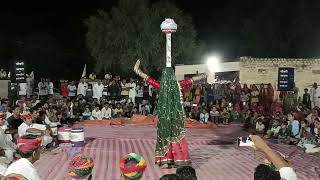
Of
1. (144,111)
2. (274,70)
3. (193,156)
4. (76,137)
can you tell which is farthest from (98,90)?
(193,156)

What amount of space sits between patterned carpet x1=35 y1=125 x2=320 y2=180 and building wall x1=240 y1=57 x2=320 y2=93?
7315mm

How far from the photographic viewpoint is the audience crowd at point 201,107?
13.0 m

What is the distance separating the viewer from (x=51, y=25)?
4116 centimetres

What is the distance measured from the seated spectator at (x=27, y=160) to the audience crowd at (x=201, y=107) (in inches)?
246

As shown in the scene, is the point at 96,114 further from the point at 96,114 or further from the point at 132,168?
the point at 132,168

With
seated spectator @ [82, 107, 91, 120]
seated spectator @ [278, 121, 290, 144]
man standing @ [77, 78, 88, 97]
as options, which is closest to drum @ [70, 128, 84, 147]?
seated spectator @ [278, 121, 290, 144]

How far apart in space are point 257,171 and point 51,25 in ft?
128

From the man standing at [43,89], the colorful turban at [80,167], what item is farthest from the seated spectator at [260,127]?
the colorful turban at [80,167]

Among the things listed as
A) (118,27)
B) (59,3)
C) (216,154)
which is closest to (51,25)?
(59,3)

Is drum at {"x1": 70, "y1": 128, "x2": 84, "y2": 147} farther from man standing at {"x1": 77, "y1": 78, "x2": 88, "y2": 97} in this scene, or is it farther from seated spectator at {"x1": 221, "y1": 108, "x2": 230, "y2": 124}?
man standing at {"x1": 77, "y1": 78, "x2": 88, "y2": 97}

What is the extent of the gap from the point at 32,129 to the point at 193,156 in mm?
3162

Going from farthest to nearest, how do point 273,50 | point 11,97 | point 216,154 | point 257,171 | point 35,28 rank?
point 35,28 < point 273,50 < point 11,97 < point 216,154 < point 257,171

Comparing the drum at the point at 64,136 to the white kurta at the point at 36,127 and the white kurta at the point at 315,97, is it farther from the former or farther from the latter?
the white kurta at the point at 315,97

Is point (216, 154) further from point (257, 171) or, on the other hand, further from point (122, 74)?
point (122, 74)
